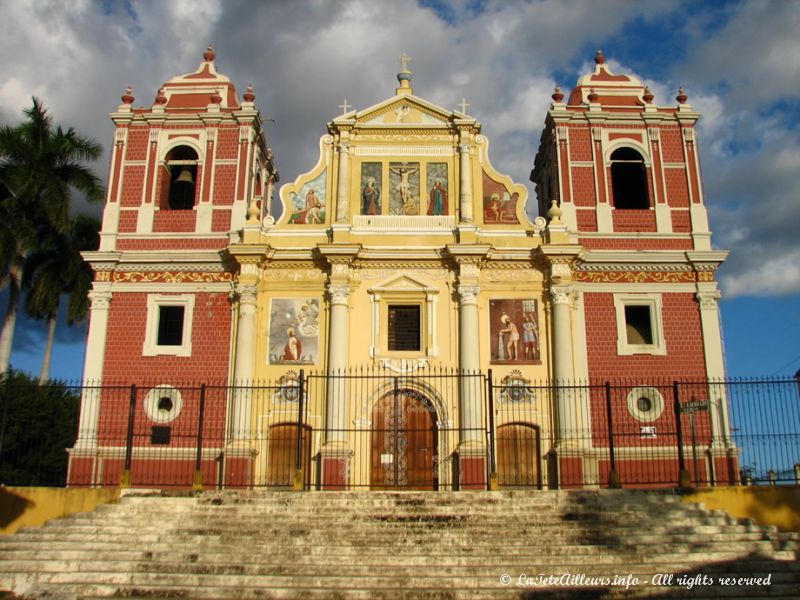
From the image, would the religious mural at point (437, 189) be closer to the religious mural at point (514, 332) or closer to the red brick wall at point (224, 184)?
the religious mural at point (514, 332)

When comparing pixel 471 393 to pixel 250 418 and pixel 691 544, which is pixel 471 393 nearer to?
pixel 250 418

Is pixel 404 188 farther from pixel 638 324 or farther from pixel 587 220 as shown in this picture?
pixel 638 324

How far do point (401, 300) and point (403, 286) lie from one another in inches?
14.9

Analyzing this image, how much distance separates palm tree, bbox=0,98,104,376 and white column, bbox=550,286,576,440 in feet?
50.3

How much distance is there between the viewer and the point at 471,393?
64.8 feet

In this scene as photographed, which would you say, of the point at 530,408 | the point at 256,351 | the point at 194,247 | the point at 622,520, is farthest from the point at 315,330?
the point at 622,520

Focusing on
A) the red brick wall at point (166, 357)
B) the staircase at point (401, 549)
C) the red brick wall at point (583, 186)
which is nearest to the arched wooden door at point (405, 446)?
the red brick wall at point (166, 357)

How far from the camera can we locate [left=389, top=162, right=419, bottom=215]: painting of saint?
22000 millimetres

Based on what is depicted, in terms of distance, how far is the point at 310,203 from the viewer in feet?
72.9

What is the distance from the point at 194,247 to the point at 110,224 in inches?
97.1

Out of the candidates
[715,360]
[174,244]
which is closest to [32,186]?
[174,244]

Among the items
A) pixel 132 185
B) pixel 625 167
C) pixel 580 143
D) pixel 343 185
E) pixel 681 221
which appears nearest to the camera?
pixel 343 185

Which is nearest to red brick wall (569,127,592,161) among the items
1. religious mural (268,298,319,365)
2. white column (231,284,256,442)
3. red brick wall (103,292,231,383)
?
religious mural (268,298,319,365)

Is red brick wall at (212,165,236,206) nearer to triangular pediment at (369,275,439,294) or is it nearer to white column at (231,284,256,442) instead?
white column at (231,284,256,442)
